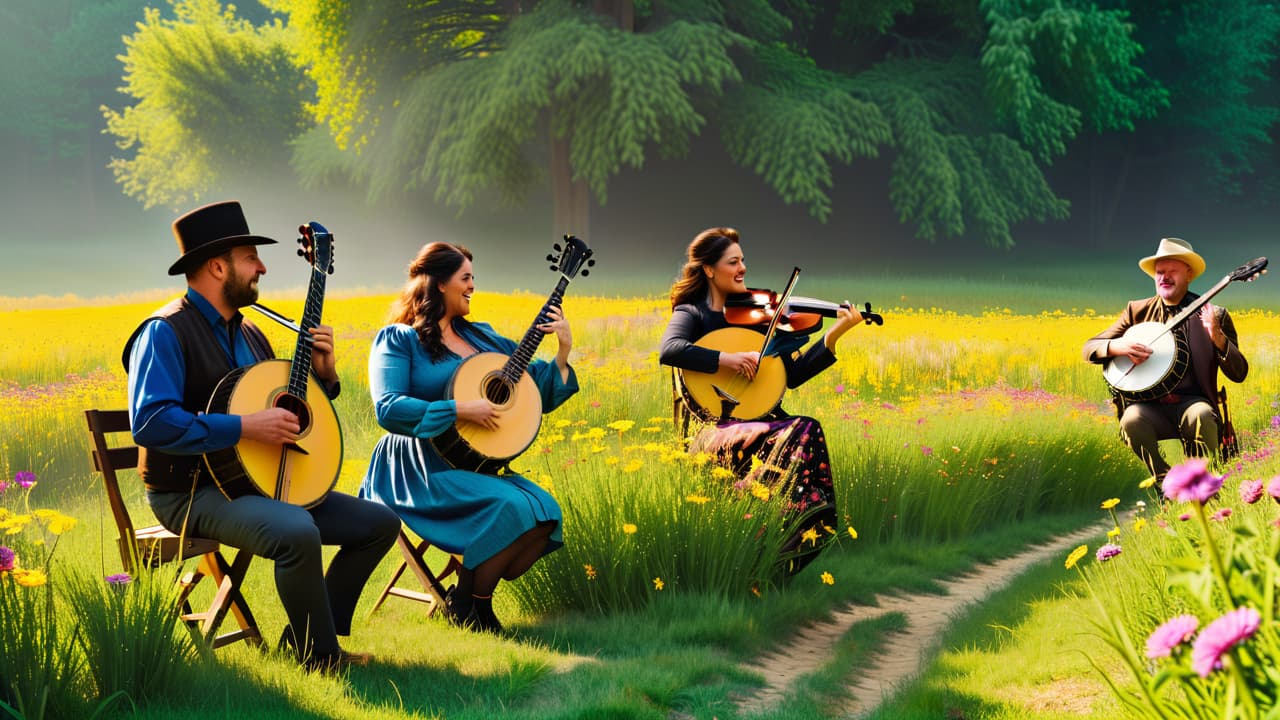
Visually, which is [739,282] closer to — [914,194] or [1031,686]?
[1031,686]

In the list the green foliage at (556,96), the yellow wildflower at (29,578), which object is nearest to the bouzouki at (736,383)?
the yellow wildflower at (29,578)

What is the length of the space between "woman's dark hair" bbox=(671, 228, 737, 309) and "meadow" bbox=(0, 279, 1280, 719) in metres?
0.75

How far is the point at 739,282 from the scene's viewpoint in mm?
6227

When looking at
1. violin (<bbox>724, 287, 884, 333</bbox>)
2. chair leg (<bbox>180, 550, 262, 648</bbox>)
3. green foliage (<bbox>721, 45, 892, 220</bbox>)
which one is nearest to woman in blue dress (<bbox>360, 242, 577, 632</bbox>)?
chair leg (<bbox>180, 550, 262, 648</bbox>)

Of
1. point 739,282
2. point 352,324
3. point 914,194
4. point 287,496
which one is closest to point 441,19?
point 914,194

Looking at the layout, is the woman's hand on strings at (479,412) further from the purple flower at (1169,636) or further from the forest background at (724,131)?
the forest background at (724,131)

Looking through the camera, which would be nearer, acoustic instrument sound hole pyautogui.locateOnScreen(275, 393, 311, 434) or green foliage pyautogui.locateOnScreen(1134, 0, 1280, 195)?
acoustic instrument sound hole pyautogui.locateOnScreen(275, 393, 311, 434)

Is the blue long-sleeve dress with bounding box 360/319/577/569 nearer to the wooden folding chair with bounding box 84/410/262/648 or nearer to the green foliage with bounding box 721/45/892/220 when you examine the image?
the wooden folding chair with bounding box 84/410/262/648

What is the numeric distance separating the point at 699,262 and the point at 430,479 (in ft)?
6.37

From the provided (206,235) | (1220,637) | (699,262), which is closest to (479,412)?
(206,235)

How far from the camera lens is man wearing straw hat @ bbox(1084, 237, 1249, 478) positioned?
6945mm

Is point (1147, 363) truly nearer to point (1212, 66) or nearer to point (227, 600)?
point (227, 600)

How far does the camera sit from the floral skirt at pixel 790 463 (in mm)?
5785

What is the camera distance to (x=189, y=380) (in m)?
4.27
